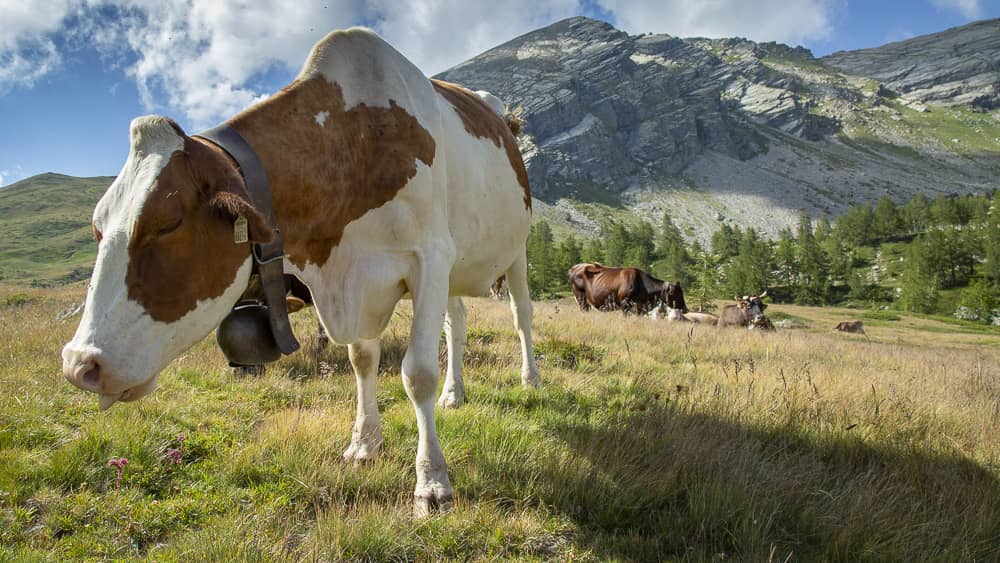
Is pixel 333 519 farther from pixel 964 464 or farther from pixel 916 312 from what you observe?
pixel 916 312

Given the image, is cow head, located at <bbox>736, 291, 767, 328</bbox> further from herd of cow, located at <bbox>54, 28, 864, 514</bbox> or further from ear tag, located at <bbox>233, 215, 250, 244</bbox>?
ear tag, located at <bbox>233, 215, 250, 244</bbox>

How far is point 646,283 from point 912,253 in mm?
84192

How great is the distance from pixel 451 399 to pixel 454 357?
42 cm

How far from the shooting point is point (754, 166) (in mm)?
192500

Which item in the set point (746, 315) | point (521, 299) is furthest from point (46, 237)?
point (521, 299)

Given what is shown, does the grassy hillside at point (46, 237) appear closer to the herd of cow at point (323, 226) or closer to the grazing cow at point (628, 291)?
the grazing cow at point (628, 291)

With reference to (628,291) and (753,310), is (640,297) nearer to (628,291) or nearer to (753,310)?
(628,291)

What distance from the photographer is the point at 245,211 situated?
1.95 metres

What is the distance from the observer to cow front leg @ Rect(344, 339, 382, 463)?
3273 millimetres

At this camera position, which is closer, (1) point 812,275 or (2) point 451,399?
(2) point 451,399

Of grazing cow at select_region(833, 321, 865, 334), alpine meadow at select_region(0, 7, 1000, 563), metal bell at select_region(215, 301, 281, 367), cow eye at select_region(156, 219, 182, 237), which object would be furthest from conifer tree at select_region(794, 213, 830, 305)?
cow eye at select_region(156, 219, 182, 237)

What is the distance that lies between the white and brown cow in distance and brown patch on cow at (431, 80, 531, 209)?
0.09ft

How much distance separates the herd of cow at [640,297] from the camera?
21.9m

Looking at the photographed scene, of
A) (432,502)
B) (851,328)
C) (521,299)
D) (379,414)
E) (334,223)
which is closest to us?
(432,502)
